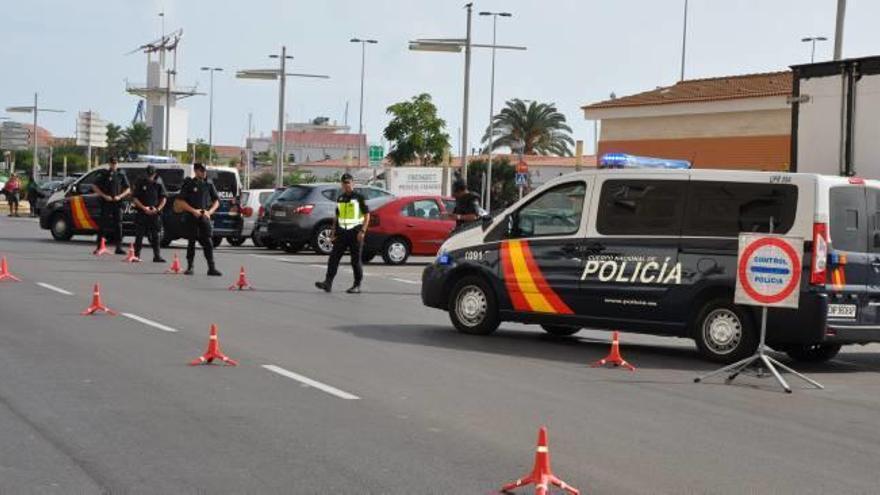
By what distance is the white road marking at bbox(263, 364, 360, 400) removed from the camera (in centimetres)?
956

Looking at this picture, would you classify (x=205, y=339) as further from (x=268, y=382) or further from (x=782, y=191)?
(x=782, y=191)

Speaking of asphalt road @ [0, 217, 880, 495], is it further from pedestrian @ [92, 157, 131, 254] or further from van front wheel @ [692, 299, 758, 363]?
pedestrian @ [92, 157, 131, 254]

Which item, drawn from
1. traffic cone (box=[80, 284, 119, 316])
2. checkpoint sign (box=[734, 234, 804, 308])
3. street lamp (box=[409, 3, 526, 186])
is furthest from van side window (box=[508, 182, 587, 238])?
street lamp (box=[409, 3, 526, 186])

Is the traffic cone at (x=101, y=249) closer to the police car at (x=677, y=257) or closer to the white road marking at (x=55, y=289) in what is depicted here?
the white road marking at (x=55, y=289)

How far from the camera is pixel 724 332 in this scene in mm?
12414

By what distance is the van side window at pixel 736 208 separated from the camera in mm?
12156

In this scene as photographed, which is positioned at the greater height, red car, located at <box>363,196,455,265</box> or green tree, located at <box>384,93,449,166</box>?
green tree, located at <box>384,93,449,166</box>

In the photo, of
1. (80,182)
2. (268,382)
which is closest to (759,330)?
(268,382)

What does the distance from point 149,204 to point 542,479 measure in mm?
18953

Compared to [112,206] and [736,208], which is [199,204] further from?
[736,208]

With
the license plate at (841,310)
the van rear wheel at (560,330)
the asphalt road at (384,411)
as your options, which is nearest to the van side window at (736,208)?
the license plate at (841,310)

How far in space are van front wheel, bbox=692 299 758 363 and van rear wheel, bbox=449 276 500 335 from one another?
96.4 inches

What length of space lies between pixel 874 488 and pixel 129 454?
4.21 m

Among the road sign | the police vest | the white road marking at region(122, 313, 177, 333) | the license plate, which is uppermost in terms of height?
the road sign
